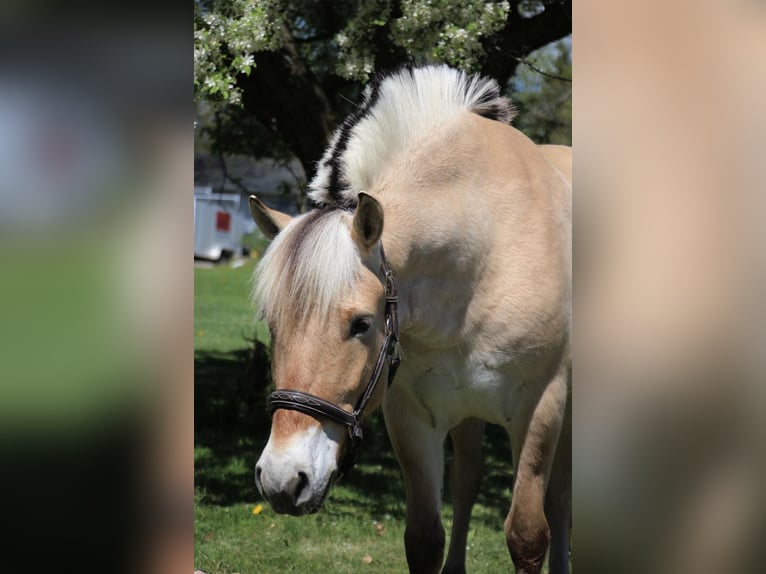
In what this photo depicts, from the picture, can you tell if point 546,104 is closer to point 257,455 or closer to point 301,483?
point 257,455

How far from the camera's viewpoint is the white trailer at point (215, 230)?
804 inches

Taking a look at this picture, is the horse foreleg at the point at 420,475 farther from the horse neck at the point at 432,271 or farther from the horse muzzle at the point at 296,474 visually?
the horse muzzle at the point at 296,474

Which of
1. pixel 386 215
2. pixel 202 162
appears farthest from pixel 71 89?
pixel 202 162

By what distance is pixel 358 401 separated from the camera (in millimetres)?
2559

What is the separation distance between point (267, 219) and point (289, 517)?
109 inches

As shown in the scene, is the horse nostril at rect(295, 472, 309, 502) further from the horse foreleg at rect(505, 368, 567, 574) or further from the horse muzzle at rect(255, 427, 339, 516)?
the horse foreleg at rect(505, 368, 567, 574)

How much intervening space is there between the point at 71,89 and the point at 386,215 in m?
1.46

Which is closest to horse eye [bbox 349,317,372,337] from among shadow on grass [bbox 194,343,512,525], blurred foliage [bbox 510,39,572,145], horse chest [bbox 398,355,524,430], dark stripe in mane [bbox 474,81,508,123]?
horse chest [bbox 398,355,524,430]

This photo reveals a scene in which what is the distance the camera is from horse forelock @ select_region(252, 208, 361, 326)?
2.46 meters

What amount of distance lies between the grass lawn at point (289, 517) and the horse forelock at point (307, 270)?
33.8 inches

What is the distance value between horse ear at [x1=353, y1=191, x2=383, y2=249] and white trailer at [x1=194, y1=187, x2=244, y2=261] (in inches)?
705

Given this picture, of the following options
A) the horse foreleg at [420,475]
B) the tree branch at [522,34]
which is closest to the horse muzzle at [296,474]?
the horse foreleg at [420,475]

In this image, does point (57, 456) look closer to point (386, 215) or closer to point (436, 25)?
point (386, 215)

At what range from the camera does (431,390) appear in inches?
125
